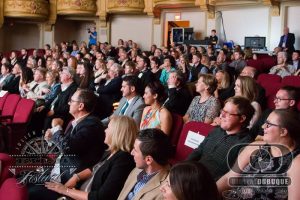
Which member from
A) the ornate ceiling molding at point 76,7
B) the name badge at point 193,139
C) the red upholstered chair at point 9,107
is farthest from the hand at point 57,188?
the ornate ceiling molding at point 76,7

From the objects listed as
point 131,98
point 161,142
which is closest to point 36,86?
point 131,98

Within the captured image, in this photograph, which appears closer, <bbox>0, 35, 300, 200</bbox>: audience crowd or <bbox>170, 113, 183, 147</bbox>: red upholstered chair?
<bbox>0, 35, 300, 200</bbox>: audience crowd

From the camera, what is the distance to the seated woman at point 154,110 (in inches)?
162

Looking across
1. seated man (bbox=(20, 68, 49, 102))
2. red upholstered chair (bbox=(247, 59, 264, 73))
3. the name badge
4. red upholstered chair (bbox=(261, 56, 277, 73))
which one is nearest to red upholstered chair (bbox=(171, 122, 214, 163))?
the name badge

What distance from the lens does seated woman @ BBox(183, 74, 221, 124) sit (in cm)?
447

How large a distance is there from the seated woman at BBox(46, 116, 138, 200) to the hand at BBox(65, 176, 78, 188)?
0.09 meters

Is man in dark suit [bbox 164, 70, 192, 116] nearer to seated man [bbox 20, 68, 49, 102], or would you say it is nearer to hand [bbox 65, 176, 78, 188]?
hand [bbox 65, 176, 78, 188]

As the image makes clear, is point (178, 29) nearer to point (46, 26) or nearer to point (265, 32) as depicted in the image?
point (265, 32)

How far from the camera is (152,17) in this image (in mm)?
16000

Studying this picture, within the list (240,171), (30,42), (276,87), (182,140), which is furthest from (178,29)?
(240,171)

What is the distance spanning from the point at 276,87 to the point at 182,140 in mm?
2964

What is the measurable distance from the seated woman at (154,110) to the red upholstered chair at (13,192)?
1.92 m

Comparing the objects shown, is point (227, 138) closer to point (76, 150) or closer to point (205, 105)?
point (76, 150)

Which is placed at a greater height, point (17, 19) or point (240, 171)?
point (17, 19)
